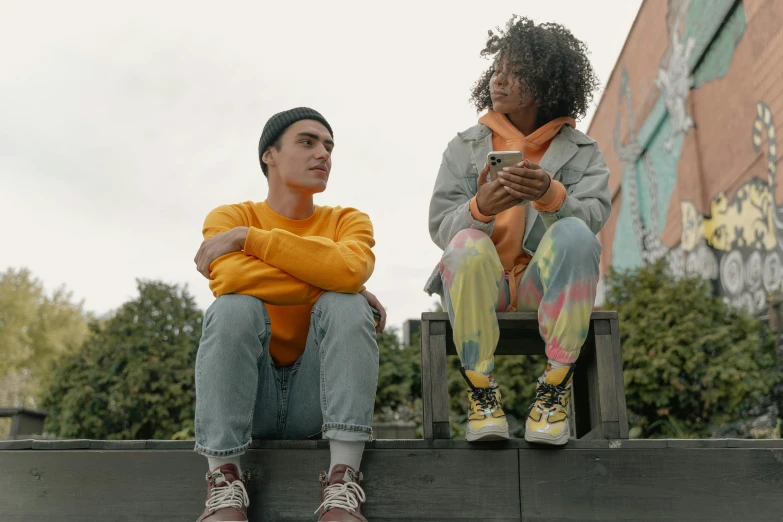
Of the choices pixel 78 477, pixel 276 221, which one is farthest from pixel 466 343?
pixel 78 477

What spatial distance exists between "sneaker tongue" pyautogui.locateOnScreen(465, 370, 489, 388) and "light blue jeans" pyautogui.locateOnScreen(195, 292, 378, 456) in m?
0.33

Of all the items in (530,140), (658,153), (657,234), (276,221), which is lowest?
(276,221)

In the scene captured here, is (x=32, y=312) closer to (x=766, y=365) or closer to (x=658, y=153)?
(x=658, y=153)

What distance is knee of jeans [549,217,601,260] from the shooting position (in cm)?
222

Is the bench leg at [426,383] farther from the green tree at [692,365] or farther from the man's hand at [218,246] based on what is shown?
the green tree at [692,365]

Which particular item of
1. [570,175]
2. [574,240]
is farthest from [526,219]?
[574,240]

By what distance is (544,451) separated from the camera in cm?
218

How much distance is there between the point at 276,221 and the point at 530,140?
1.03 meters

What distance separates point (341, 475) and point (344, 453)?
0.06m

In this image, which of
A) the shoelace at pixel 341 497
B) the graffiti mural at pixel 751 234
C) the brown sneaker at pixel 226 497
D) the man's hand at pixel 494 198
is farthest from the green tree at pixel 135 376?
the graffiti mural at pixel 751 234

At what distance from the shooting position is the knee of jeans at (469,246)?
2264 mm

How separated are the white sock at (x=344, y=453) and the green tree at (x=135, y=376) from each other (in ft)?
14.4

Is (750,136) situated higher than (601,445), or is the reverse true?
(750,136)

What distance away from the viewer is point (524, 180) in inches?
90.2
